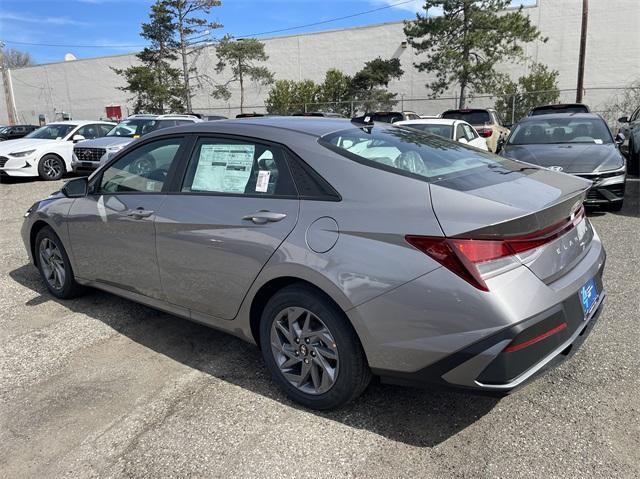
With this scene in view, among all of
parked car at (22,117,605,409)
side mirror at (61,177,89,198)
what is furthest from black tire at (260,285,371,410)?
side mirror at (61,177,89,198)

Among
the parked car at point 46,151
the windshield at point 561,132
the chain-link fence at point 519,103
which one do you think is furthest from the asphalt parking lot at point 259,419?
the chain-link fence at point 519,103

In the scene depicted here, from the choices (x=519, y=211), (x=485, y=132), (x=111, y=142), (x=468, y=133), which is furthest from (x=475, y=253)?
(x=485, y=132)

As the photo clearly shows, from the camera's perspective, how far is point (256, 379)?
3.25 metres

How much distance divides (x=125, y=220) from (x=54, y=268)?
58.0 inches

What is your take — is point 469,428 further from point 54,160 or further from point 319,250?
point 54,160

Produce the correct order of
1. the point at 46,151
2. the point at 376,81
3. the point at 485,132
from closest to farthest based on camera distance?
the point at 46,151
the point at 485,132
the point at 376,81

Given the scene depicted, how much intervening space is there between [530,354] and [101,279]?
10.6 ft

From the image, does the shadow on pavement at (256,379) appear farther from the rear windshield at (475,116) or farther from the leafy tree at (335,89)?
the leafy tree at (335,89)

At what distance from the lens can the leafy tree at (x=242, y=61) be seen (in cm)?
3841

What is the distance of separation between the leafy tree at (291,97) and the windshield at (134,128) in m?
22.4

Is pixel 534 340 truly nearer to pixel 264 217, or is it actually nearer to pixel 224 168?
pixel 264 217

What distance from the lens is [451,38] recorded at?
2678cm

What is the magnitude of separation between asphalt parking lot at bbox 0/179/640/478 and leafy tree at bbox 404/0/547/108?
25.3 meters

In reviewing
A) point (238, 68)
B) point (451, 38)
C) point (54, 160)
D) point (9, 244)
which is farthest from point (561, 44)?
point (9, 244)
